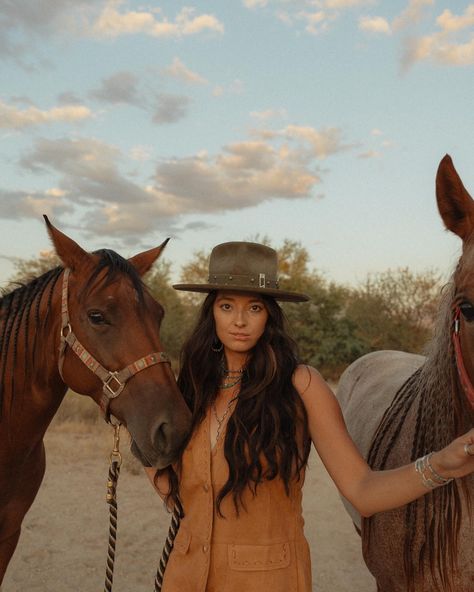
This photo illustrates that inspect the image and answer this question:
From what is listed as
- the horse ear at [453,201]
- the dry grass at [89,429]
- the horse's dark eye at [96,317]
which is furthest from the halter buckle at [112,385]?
the dry grass at [89,429]

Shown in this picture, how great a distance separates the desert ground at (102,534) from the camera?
4.75m

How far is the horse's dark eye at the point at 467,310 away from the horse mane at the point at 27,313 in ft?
4.95

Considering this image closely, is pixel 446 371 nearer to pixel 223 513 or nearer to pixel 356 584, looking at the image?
pixel 223 513

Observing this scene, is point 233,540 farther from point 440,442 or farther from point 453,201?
point 453,201

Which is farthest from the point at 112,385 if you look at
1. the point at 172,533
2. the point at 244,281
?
the point at 244,281

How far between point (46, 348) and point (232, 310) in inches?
44.2

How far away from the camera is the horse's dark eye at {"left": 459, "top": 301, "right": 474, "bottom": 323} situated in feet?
5.27

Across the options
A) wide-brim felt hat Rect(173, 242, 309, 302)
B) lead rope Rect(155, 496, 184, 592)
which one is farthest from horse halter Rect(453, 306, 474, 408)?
lead rope Rect(155, 496, 184, 592)

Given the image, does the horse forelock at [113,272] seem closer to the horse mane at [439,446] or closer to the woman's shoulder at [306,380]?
the woman's shoulder at [306,380]

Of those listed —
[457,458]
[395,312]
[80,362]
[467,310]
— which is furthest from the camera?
[395,312]

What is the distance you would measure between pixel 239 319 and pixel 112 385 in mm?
705

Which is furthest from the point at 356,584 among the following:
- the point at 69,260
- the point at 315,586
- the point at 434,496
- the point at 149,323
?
the point at 69,260

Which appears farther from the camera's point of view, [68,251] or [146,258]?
[146,258]

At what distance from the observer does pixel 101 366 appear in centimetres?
247
